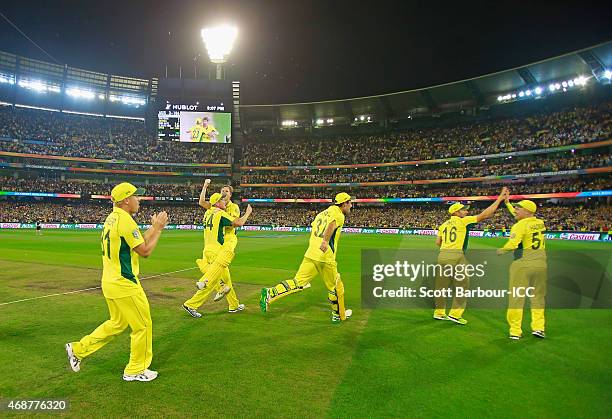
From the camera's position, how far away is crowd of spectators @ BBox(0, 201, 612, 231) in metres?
41.9

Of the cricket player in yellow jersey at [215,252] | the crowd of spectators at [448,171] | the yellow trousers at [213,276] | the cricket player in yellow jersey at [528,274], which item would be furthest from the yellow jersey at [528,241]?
the crowd of spectators at [448,171]

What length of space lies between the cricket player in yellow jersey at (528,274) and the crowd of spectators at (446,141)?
154ft

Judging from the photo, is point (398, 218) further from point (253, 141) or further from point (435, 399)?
point (435, 399)

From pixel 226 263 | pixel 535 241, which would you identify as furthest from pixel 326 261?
pixel 535 241

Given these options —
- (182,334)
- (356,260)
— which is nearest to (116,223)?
(182,334)

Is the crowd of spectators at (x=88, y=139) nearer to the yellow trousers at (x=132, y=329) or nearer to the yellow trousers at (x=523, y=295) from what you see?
the yellow trousers at (x=523, y=295)

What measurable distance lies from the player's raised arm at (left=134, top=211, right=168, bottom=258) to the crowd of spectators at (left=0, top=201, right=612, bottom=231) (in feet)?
145

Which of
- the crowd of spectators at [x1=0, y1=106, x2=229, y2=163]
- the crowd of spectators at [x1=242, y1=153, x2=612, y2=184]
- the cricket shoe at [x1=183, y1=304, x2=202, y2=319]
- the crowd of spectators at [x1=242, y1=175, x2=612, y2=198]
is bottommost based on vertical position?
the cricket shoe at [x1=183, y1=304, x2=202, y2=319]

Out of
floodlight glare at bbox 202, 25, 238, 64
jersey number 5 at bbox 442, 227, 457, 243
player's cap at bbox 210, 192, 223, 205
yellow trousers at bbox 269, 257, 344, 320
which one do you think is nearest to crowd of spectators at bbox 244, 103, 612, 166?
floodlight glare at bbox 202, 25, 238, 64

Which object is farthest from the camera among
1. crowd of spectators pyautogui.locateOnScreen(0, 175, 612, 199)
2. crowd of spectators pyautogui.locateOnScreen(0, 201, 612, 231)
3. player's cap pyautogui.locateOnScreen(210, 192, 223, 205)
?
crowd of spectators pyautogui.locateOnScreen(0, 175, 612, 199)

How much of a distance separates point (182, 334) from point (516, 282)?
610 centimetres

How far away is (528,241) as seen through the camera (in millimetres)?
6941

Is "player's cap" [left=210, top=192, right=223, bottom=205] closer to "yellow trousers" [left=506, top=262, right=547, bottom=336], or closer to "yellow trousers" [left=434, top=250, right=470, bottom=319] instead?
"yellow trousers" [left=434, top=250, right=470, bottom=319]

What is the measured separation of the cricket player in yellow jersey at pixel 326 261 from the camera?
7.54 meters
